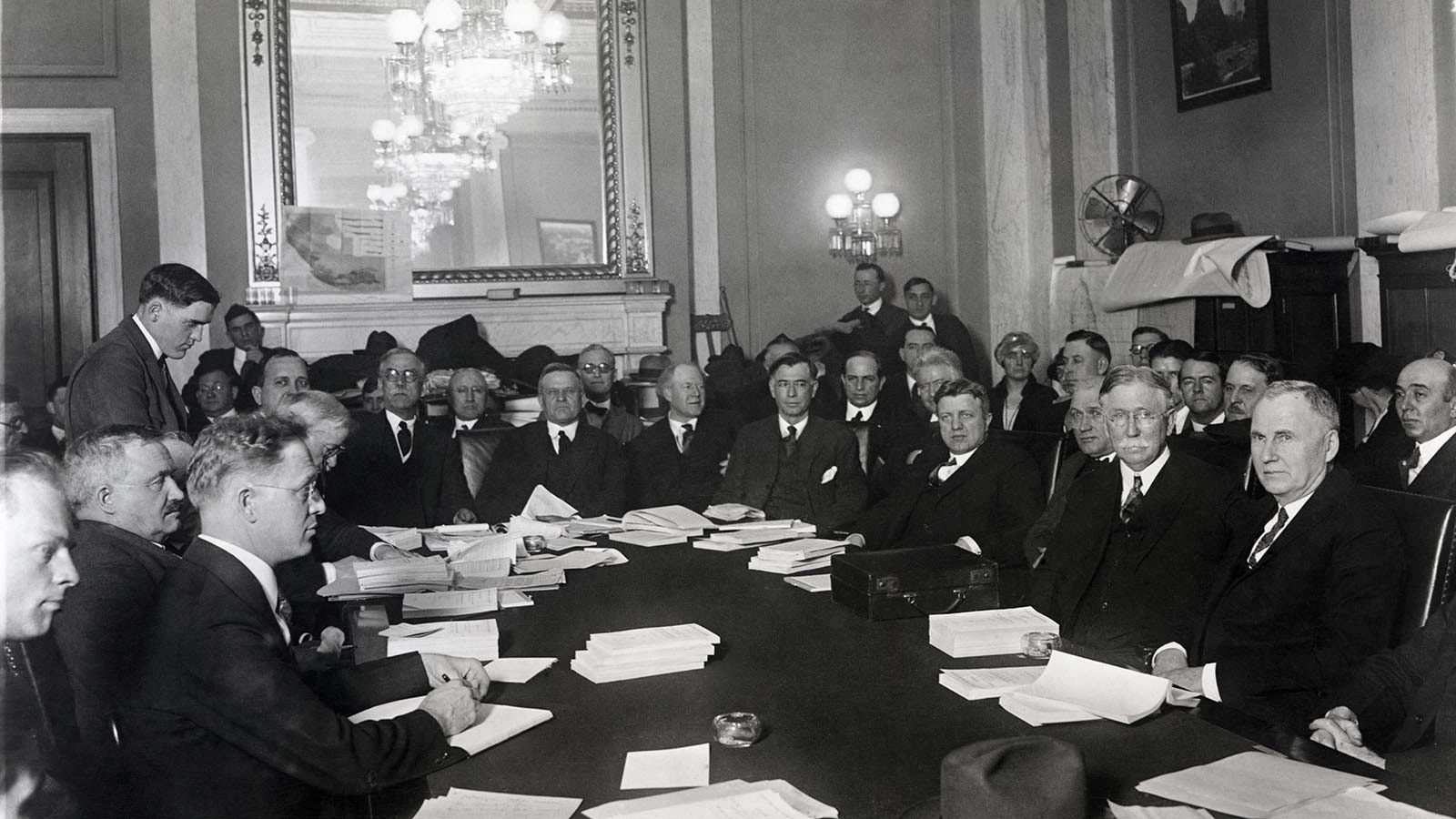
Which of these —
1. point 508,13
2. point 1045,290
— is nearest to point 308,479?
point 508,13

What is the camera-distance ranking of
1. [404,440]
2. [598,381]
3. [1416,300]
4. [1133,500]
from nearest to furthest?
[1133,500]
[404,440]
[1416,300]
[598,381]

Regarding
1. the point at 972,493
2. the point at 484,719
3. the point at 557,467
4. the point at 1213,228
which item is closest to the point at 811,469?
the point at 557,467

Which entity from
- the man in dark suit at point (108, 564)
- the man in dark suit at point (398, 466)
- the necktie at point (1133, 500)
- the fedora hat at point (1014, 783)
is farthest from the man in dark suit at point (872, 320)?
the fedora hat at point (1014, 783)

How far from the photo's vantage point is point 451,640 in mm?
2844

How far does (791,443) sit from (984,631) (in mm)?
3325

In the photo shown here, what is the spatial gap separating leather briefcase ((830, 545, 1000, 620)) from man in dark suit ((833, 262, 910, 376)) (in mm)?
5841

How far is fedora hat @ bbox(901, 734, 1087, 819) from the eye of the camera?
1.55 metres

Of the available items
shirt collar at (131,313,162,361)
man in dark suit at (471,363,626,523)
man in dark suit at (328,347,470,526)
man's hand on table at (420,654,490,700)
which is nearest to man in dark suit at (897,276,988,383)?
man in dark suit at (471,363,626,523)

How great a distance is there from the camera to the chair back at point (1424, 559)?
291 centimetres

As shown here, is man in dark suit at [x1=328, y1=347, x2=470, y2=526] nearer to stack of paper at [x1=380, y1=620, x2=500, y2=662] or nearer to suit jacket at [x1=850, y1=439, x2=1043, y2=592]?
suit jacket at [x1=850, y1=439, x2=1043, y2=592]

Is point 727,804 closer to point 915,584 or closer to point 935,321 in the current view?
point 915,584

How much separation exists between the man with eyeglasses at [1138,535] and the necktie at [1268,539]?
279 millimetres

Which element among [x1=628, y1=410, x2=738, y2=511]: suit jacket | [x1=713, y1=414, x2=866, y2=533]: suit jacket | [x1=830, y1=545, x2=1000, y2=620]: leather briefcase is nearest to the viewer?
[x1=830, y1=545, x2=1000, y2=620]: leather briefcase

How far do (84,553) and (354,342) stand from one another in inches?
249
